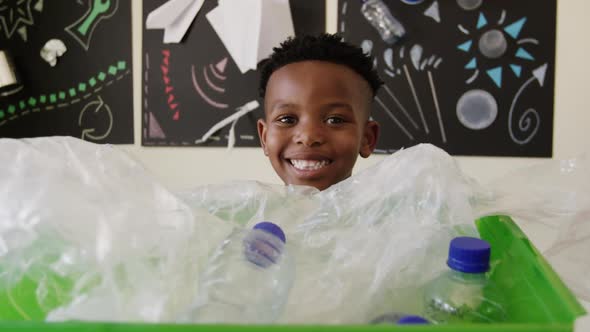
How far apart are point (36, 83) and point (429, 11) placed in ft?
4.26

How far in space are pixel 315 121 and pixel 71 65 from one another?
1115mm

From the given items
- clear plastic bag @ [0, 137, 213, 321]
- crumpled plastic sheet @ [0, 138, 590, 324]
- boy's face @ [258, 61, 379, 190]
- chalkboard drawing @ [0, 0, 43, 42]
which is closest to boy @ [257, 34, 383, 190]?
boy's face @ [258, 61, 379, 190]

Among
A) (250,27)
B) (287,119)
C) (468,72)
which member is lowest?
(287,119)

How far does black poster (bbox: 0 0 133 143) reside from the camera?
1.49m

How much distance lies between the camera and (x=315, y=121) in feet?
2.53

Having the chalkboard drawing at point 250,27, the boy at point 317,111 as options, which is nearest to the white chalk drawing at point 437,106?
the chalkboard drawing at point 250,27

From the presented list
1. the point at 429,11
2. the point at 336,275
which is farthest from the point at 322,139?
the point at 429,11

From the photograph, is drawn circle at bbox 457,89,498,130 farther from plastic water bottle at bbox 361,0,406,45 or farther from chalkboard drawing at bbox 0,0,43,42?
chalkboard drawing at bbox 0,0,43,42

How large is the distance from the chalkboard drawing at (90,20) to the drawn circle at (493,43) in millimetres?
1161

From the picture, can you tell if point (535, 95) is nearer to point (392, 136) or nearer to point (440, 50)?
point (440, 50)

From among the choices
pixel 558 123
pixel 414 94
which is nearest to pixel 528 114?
pixel 558 123

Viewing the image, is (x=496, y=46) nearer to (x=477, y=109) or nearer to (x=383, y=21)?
(x=477, y=109)

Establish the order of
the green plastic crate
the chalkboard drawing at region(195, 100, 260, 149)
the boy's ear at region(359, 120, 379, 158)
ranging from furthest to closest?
the chalkboard drawing at region(195, 100, 260, 149)
the boy's ear at region(359, 120, 379, 158)
the green plastic crate

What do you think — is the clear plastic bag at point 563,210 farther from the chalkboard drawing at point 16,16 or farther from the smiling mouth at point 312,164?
the chalkboard drawing at point 16,16
